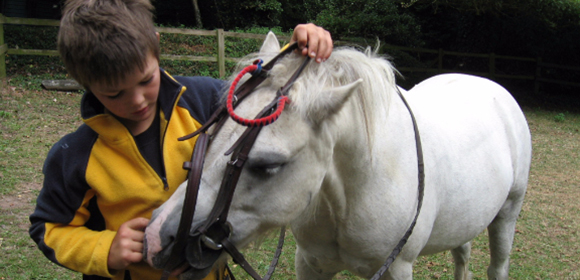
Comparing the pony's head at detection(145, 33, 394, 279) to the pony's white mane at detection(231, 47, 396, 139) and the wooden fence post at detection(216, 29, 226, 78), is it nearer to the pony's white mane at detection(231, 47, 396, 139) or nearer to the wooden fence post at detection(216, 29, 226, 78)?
the pony's white mane at detection(231, 47, 396, 139)

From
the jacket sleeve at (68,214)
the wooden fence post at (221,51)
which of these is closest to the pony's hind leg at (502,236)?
the jacket sleeve at (68,214)

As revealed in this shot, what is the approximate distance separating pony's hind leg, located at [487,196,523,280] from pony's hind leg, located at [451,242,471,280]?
0.20m

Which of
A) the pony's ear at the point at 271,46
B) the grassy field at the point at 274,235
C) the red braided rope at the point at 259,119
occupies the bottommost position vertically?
the grassy field at the point at 274,235

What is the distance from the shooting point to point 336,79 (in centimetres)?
158

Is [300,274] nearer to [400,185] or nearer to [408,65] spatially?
[400,185]

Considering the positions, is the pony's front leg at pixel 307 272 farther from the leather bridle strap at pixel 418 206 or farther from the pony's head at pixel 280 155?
the pony's head at pixel 280 155

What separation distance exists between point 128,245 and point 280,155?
583mm

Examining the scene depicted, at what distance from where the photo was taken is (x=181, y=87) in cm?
163

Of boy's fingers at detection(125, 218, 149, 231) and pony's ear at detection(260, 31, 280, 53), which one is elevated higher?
Result: pony's ear at detection(260, 31, 280, 53)

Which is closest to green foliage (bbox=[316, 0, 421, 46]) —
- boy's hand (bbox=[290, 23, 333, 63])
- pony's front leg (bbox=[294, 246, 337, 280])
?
pony's front leg (bbox=[294, 246, 337, 280])

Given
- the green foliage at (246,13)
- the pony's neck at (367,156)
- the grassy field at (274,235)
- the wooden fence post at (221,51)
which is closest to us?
the pony's neck at (367,156)

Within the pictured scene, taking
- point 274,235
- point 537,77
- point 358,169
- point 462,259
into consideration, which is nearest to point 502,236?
point 462,259

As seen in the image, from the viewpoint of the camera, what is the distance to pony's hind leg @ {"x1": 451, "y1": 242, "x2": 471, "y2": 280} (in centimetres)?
334

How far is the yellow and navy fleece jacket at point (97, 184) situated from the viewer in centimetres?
146
